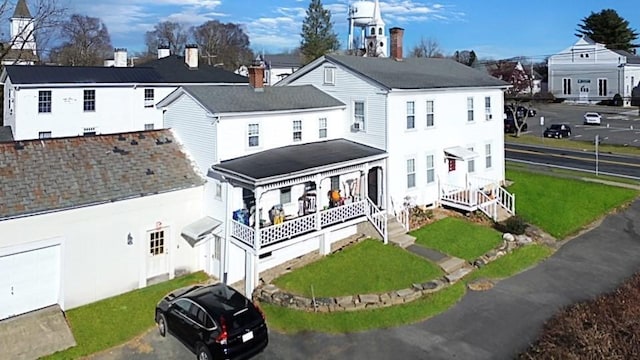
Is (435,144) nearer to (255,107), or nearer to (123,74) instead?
(255,107)

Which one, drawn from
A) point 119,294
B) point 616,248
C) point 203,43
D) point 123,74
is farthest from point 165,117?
point 203,43

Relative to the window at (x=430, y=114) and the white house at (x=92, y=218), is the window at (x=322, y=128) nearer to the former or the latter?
the window at (x=430, y=114)

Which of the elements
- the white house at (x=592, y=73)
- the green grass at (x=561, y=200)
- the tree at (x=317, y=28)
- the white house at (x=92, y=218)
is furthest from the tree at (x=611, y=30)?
the white house at (x=92, y=218)

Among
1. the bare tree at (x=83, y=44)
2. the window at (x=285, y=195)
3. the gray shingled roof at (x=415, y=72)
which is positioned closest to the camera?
the window at (x=285, y=195)

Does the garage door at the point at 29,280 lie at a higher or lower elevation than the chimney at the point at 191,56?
lower

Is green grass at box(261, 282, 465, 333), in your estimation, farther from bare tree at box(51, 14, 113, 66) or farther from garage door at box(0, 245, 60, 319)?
bare tree at box(51, 14, 113, 66)
